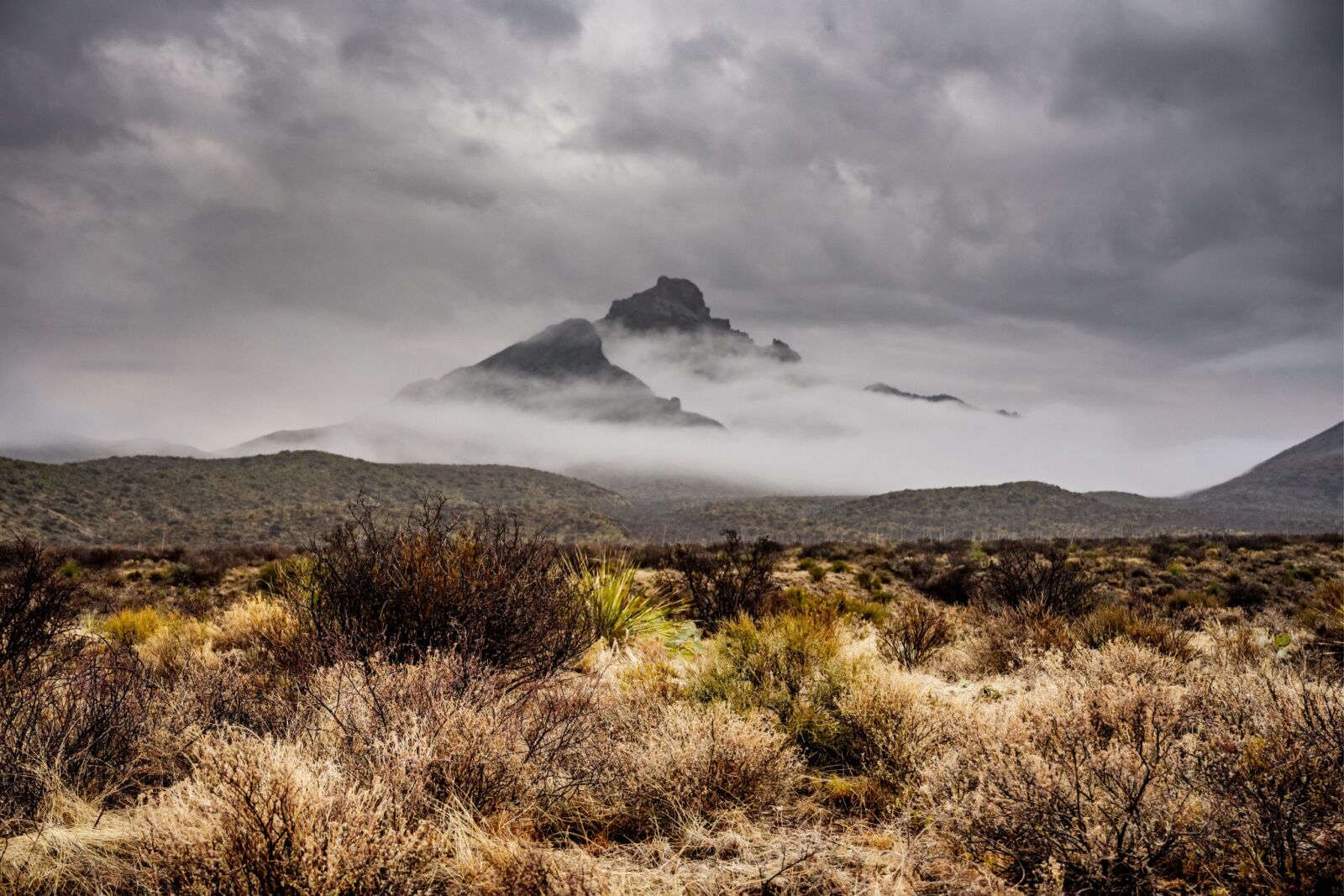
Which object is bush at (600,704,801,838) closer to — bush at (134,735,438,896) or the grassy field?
the grassy field

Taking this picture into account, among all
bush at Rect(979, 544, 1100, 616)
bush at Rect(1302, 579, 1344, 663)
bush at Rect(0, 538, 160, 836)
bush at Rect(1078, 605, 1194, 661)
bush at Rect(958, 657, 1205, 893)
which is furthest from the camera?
bush at Rect(979, 544, 1100, 616)

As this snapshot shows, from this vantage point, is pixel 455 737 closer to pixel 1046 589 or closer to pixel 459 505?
pixel 1046 589

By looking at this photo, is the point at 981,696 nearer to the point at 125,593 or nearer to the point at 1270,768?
the point at 1270,768

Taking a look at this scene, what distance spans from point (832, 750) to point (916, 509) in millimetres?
88973

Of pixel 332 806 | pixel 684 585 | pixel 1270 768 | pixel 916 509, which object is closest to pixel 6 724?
pixel 332 806

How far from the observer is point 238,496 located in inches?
2805

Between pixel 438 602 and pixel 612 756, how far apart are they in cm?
288

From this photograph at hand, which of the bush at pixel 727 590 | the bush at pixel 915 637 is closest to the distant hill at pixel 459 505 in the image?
the bush at pixel 727 590

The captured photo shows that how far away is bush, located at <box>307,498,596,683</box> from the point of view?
252 inches

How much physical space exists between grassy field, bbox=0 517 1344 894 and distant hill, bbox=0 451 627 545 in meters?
39.7

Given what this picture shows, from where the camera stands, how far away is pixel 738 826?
375 centimetres

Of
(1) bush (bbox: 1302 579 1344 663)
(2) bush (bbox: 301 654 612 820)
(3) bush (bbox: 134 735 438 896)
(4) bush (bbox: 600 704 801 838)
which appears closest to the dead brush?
(4) bush (bbox: 600 704 801 838)

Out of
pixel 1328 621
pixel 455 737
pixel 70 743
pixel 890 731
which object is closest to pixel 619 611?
pixel 890 731

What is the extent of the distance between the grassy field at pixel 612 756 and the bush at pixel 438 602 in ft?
0.10
